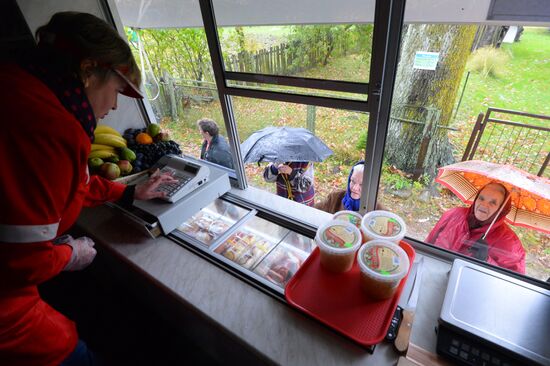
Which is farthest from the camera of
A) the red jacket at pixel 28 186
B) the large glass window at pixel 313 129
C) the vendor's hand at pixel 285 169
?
the vendor's hand at pixel 285 169

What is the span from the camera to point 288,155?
5.55 feet

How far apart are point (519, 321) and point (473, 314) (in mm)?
114

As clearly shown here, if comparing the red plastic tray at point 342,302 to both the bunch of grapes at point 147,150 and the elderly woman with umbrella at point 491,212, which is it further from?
the bunch of grapes at point 147,150

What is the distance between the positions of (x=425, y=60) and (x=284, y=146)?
0.97m

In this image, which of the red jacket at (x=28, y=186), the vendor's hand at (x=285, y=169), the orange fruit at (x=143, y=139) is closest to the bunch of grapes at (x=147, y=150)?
the orange fruit at (x=143, y=139)

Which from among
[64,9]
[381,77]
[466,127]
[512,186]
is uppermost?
[64,9]

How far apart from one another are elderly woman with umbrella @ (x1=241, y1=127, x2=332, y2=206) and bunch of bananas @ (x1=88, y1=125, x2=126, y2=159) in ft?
2.40

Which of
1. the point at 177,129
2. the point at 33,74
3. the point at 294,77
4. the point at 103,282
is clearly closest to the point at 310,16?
the point at 294,77

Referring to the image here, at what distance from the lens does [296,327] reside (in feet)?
2.73

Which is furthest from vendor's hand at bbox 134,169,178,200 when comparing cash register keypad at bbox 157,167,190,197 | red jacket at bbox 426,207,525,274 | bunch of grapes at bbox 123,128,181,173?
red jacket at bbox 426,207,525,274

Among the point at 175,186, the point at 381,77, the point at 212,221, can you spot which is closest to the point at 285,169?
the point at 212,221

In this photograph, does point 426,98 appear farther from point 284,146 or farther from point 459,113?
point 284,146

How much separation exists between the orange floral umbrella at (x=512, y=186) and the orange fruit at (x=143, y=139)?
1616 mm

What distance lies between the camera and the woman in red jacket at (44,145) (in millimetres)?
562
